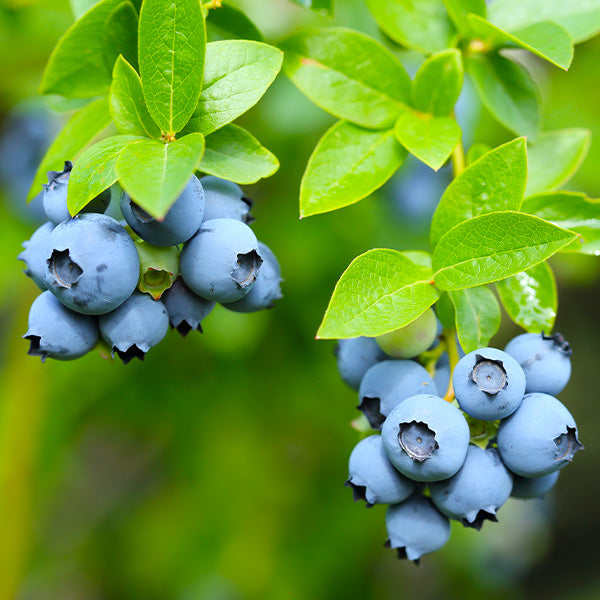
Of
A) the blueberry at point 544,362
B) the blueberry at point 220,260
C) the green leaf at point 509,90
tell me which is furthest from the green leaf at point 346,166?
the blueberry at point 544,362

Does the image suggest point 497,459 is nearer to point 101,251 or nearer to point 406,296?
point 406,296

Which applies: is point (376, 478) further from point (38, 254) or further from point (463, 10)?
point (463, 10)

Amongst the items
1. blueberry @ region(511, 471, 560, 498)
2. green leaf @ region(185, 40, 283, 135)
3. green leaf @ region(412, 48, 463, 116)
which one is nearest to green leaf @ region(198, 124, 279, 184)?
green leaf @ region(185, 40, 283, 135)

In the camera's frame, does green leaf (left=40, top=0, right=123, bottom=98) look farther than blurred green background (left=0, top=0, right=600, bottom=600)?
No

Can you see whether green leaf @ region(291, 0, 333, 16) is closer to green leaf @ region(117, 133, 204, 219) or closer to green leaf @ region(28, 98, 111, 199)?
green leaf @ region(28, 98, 111, 199)

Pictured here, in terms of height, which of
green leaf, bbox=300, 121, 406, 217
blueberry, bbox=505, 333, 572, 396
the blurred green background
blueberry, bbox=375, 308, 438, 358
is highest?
green leaf, bbox=300, 121, 406, 217

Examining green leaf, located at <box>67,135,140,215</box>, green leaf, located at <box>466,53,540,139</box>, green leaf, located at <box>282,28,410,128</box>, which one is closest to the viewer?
green leaf, located at <box>67,135,140,215</box>

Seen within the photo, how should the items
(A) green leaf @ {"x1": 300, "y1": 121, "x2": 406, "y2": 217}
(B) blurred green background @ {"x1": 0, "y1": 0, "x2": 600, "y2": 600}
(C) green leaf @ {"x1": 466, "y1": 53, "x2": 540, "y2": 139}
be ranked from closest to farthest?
(A) green leaf @ {"x1": 300, "y1": 121, "x2": 406, "y2": 217}, (C) green leaf @ {"x1": 466, "y1": 53, "x2": 540, "y2": 139}, (B) blurred green background @ {"x1": 0, "y1": 0, "x2": 600, "y2": 600}

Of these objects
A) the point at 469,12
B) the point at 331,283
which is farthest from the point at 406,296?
the point at 331,283

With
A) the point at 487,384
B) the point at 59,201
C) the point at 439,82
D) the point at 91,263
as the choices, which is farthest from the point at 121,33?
the point at 487,384
